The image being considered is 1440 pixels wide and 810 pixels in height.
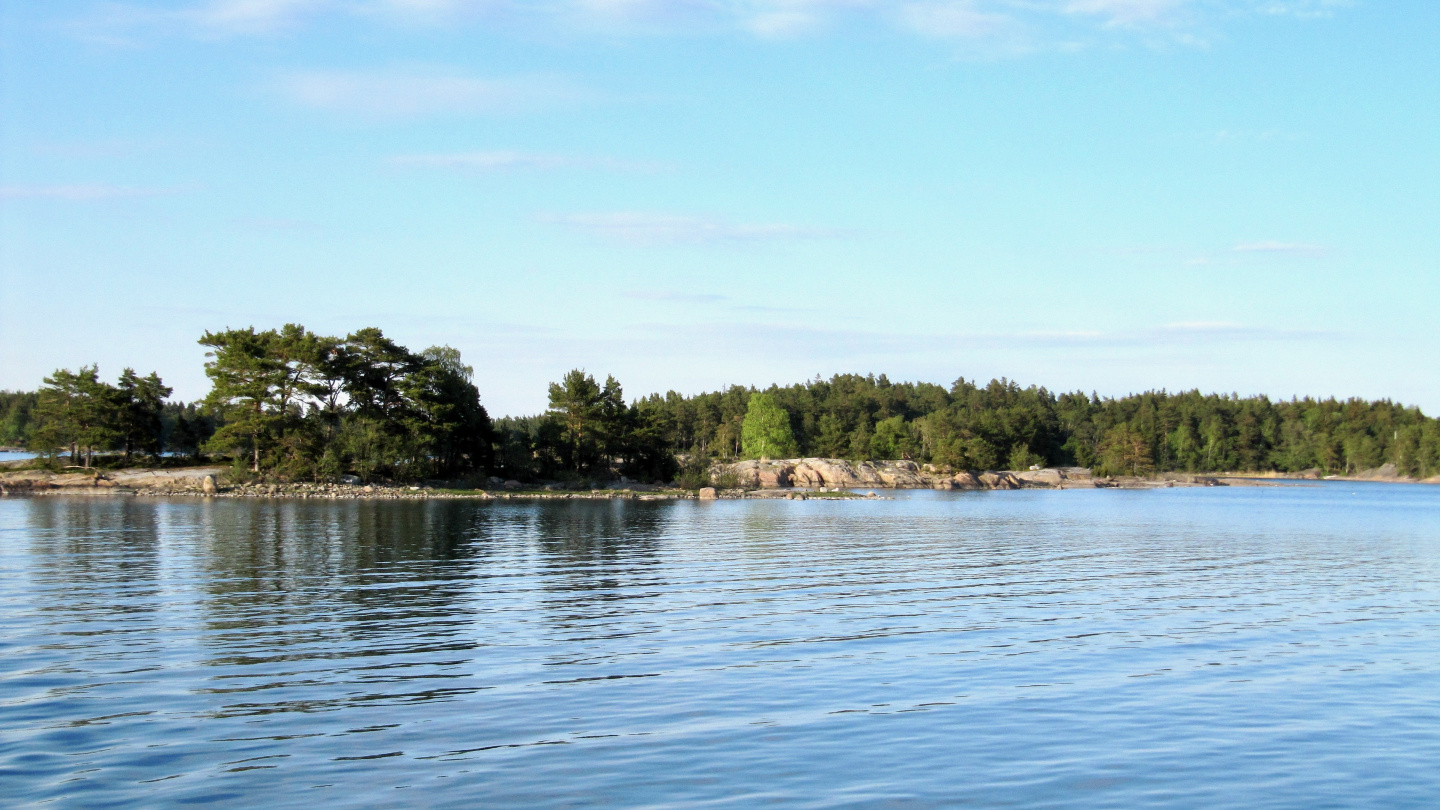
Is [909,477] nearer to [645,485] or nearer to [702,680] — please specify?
[645,485]

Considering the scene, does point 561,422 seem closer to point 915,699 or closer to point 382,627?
point 382,627

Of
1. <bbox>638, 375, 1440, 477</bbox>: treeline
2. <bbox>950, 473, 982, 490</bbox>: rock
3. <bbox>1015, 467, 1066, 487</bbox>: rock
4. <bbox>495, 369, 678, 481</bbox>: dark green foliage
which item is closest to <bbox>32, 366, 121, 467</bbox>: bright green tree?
<bbox>495, 369, 678, 481</bbox>: dark green foliage

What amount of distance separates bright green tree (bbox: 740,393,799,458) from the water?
335 feet

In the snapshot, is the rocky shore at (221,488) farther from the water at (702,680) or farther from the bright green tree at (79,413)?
the water at (702,680)

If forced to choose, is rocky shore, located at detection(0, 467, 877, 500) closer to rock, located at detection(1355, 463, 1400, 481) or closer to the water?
the water

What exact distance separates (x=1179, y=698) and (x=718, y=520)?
143ft

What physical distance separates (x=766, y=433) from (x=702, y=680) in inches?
4896

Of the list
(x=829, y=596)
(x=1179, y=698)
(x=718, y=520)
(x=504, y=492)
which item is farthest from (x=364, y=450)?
(x=1179, y=698)

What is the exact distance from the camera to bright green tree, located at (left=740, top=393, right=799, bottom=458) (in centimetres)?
13938

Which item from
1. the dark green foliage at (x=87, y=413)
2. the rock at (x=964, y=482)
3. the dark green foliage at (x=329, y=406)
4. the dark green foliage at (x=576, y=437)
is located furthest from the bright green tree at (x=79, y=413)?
the rock at (x=964, y=482)

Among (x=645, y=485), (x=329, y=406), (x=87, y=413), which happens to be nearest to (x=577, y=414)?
(x=645, y=485)

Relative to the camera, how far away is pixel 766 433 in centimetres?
14050

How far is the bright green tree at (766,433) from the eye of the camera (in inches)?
5487

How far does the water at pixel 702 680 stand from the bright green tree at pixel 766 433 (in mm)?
102133
